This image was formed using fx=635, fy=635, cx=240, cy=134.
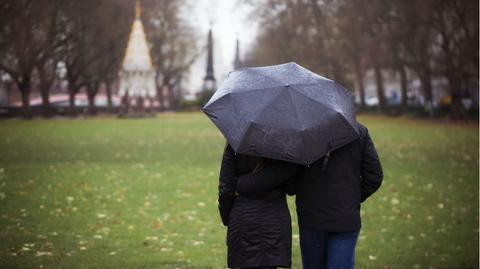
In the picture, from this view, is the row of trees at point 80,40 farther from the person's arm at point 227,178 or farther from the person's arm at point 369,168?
the person's arm at point 369,168

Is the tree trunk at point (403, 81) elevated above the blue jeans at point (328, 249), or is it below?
below

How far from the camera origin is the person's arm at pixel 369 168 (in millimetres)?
4711

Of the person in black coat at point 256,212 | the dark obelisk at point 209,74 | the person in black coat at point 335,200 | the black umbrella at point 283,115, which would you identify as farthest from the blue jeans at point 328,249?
the dark obelisk at point 209,74

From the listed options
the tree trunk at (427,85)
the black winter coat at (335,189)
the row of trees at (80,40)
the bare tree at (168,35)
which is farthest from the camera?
the bare tree at (168,35)

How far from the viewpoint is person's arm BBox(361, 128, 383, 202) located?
4.71 metres

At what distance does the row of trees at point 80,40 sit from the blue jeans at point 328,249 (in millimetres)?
18357

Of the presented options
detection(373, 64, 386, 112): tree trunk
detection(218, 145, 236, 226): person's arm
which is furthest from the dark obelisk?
detection(218, 145, 236, 226): person's arm

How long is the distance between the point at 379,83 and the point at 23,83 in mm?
27574

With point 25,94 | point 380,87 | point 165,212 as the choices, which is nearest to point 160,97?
point 25,94

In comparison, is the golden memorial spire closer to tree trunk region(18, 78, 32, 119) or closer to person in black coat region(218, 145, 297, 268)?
tree trunk region(18, 78, 32, 119)

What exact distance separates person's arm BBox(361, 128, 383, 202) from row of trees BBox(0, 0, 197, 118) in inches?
724

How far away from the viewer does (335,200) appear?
182 inches

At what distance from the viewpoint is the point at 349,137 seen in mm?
4480

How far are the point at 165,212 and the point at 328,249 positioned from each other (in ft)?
20.3
